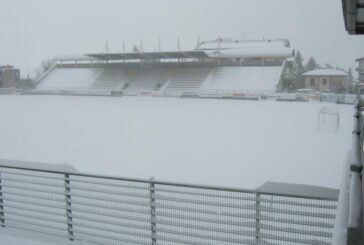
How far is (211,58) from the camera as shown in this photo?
23.9 metres

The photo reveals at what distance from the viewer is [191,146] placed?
20.1ft

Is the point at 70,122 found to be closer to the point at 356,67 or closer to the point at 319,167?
the point at 319,167

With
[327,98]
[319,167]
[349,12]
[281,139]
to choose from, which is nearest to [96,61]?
[327,98]

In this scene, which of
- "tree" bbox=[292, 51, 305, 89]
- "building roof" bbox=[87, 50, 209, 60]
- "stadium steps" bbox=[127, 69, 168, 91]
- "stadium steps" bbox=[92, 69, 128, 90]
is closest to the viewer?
"tree" bbox=[292, 51, 305, 89]

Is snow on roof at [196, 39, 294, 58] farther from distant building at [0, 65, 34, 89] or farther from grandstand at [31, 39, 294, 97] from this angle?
distant building at [0, 65, 34, 89]

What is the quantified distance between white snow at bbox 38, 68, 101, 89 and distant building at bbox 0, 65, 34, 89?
1.85 m

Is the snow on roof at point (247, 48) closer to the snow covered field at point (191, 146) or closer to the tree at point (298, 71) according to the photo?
the tree at point (298, 71)

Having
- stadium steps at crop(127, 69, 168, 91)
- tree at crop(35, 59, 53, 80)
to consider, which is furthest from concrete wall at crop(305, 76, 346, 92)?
tree at crop(35, 59, 53, 80)

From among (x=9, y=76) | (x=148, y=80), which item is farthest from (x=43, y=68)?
(x=9, y=76)

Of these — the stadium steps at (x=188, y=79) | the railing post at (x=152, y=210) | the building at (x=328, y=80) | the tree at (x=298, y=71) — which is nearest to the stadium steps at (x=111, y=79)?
the stadium steps at (x=188, y=79)

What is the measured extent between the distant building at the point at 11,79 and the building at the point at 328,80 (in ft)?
43.0

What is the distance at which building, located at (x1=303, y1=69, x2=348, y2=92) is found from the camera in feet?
47.2

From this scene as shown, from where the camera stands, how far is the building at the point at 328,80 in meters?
A: 14.4

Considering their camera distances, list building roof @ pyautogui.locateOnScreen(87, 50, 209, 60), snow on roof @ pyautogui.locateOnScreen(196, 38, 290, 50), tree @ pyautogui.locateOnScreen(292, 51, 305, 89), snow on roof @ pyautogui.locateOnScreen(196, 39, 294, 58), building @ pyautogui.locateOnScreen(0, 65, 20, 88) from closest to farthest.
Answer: building @ pyautogui.locateOnScreen(0, 65, 20, 88) < tree @ pyautogui.locateOnScreen(292, 51, 305, 89) < snow on roof @ pyautogui.locateOnScreen(196, 39, 294, 58) < building roof @ pyautogui.locateOnScreen(87, 50, 209, 60) < snow on roof @ pyautogui.locateOnScreen(196, 38, 290, 50)
